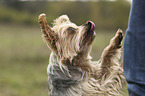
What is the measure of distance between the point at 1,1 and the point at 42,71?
3288 centimetres

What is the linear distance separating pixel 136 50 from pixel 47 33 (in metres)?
1.03

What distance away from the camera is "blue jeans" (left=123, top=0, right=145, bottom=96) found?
1.81 meters

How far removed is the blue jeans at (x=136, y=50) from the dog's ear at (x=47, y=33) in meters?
0.90

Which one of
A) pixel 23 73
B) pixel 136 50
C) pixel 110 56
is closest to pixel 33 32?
pixel 23 73

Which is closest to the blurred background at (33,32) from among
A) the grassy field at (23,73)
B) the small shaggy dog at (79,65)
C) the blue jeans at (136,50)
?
the grassy field at (23,73)

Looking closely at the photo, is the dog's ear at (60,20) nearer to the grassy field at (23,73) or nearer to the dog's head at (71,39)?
the dog's head at (71,39)

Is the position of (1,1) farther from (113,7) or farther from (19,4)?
(113,7)

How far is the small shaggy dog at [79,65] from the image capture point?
268cm

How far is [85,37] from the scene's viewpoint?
2699 millimetres

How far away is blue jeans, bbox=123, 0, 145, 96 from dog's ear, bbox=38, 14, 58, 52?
2.95ft

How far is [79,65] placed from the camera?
2824 mm

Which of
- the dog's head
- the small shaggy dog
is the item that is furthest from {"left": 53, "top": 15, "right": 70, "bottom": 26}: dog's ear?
the dog's head

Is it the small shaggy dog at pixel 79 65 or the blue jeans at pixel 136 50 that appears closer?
the blue jeans at pixel 136 50

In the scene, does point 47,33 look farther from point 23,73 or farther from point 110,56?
point 23,73
